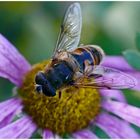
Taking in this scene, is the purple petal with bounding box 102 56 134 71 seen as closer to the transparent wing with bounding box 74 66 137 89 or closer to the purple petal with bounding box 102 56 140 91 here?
the purple petal with bounding box 102 56 140 91

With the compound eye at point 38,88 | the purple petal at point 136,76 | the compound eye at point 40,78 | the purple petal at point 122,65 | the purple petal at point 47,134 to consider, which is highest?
the compound eye at point 40,78

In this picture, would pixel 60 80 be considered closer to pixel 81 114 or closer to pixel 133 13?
pixel 81 114

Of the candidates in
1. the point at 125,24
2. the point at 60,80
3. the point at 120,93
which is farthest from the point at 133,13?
the point at 60,80

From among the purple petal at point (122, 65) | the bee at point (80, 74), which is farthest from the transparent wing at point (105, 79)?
the purple petal at point (122, 65)

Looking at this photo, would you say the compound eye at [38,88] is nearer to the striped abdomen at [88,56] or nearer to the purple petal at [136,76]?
the striped abdomen at [88,56]

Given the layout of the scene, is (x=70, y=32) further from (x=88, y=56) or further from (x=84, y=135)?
(x=84, y=135)

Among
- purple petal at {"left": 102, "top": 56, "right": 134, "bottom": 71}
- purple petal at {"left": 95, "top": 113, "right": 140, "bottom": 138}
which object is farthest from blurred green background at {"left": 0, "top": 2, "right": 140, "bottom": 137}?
purple petal at {"left": 95, "top": 113, "right": 140, "bottom": 138}

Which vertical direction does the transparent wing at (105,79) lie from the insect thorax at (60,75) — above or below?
below

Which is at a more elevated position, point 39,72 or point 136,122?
point 39,72
